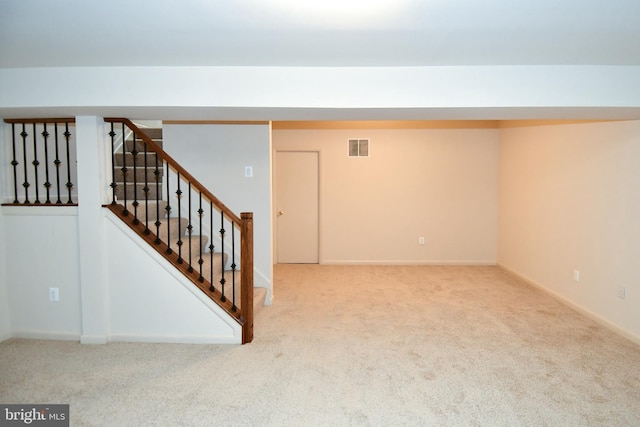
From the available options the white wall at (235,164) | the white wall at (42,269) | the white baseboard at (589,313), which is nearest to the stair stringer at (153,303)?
the white wall at (42,269)

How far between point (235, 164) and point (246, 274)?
5.25 feet

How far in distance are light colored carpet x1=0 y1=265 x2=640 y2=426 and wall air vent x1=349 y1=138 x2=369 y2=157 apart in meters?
2.95

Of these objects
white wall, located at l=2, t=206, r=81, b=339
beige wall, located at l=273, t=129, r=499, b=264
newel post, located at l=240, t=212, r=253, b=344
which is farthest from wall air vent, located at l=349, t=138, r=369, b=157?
white wall, located at l=2, t=206, r=81, b=339

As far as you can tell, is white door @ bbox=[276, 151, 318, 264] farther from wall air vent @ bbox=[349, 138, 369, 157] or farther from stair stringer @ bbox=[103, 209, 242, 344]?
stair stringer @ bbox=[103, 209, 242, 344]

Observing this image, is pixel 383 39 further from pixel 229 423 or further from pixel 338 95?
pixel 229 423

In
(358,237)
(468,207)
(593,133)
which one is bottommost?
(358,237)

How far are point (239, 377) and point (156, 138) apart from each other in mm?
3610

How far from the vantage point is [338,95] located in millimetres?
2873

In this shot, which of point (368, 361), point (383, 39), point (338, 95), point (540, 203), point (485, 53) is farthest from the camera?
point (540, 203)

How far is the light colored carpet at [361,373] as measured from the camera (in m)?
2.44

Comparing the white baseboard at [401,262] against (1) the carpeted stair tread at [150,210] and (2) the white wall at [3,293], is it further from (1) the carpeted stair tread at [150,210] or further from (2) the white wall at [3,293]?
(2) the white wall at [3,293]

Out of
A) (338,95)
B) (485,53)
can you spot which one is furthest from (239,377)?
(485,53)

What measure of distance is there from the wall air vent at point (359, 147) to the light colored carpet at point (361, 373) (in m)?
2.95

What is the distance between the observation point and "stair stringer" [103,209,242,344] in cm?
342
